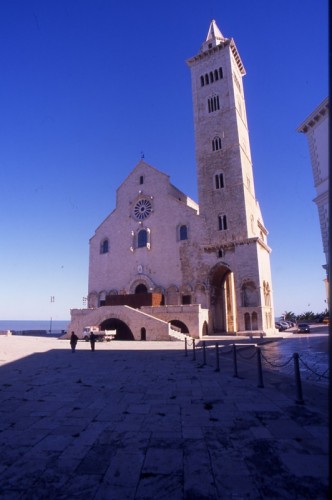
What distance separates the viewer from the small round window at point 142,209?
41125mm

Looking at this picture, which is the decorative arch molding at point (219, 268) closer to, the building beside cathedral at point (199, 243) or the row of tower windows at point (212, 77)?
the building beside cathedral at point (199, 243)

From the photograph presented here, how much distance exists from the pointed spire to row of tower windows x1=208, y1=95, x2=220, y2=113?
809 cm

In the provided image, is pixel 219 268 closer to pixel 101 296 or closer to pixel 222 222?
pixel 222 222

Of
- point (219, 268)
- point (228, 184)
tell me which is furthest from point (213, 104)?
point (219, 268)

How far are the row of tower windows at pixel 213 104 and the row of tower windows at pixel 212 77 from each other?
274 cm

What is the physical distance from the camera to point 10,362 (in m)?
14.9

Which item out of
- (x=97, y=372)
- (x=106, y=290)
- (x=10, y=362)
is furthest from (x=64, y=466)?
(x=106, y=290)

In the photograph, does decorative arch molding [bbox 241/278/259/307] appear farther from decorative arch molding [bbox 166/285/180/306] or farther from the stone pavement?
the stone pavement

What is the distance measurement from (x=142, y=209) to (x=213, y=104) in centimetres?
1690

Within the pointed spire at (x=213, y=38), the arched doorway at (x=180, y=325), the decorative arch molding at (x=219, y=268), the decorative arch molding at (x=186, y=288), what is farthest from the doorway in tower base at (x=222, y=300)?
the pointed spire at (x=213, y=38)

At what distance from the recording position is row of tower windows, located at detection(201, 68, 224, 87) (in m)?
40.9

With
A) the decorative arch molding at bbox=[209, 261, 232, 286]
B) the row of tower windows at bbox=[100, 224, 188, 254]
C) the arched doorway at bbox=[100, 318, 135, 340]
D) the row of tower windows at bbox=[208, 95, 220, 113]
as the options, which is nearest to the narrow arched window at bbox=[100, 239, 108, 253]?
the row of tower windows at bbox=[100, 224, 188, 254]

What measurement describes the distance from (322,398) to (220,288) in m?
30.6

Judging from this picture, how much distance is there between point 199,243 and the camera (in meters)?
36.4
